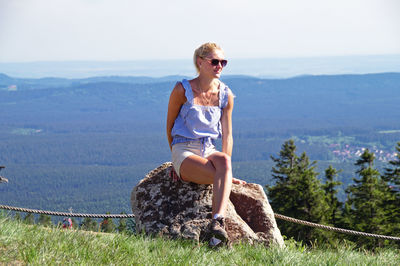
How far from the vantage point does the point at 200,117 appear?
720 centimetres

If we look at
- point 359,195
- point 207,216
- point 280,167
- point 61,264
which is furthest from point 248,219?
point 280,167

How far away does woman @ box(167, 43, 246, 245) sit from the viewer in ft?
23.1

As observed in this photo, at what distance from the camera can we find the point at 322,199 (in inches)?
1641

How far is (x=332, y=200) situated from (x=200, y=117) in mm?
40034

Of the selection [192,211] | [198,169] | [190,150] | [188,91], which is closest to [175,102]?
[188,91]

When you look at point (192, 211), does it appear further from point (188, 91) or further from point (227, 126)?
point (188, 91)

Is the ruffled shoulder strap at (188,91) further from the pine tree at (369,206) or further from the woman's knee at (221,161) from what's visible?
the pine tree at (369,206)

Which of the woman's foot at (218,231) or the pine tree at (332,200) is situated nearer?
the woman's foot at (218,231)

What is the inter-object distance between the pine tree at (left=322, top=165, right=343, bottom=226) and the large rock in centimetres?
3549

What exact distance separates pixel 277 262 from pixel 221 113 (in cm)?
264

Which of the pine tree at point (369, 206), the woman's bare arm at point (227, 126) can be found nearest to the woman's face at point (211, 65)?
the woman's bare arm at point (227, 126)

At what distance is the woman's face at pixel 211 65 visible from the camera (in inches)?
277

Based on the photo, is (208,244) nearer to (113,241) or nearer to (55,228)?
(113,241)

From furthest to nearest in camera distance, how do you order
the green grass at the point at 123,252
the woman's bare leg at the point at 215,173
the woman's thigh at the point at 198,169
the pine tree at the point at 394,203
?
the pine tree at the point at 394,203
the woman's thigh at the point at 198,169
the woman's bare leg at the point at 215,173
the green grass at the point at 123,252
